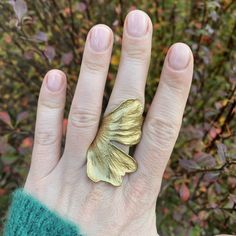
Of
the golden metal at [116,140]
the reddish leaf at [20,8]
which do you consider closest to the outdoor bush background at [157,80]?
the reddish leaf at [20,8]

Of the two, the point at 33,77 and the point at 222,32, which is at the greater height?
the point at 222,32

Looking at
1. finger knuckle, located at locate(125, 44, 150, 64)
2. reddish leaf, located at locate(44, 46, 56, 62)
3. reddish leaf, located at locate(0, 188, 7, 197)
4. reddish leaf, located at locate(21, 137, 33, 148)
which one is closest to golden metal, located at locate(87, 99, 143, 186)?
A: finger knuckle, located at locate(125, 44, 150, 64)

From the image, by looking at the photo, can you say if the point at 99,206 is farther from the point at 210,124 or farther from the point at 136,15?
the point at 210,124

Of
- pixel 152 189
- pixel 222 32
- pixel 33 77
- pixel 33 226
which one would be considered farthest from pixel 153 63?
pixel 33 226

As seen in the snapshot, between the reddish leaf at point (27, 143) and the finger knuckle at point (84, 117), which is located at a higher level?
the finger knuckle at point (84, 117)

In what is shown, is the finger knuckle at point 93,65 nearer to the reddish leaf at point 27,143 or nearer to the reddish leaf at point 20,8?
the reddish leaf at point 20,8
